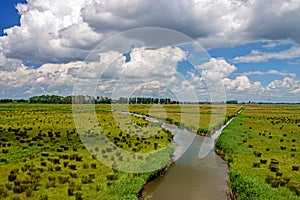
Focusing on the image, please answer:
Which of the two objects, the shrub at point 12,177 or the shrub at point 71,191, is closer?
the shrub at point 71,191

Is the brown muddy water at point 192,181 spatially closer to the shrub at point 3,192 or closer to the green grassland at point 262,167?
the green grassland at point 262,167

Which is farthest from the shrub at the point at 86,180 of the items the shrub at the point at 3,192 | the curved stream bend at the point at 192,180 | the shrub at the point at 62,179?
the shrub at the point at 3,192

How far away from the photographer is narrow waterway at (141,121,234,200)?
20.5 m

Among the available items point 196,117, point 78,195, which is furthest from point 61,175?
point 196,117

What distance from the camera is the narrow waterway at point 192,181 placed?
67.2 feet

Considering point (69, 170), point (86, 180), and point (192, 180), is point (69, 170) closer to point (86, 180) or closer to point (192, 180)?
point (86, 180)

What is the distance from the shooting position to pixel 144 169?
78.2 ft

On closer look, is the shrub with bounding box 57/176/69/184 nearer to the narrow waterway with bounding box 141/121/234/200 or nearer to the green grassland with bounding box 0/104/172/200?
the green grassland with bounding box 0/104/172/200

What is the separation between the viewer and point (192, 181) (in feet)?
78.2

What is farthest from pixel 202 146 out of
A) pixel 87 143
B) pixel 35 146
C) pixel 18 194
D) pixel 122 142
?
pixel 18 194

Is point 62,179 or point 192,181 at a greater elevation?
point 62,179

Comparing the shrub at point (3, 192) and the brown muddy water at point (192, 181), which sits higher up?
the shrub at point (3, 192)

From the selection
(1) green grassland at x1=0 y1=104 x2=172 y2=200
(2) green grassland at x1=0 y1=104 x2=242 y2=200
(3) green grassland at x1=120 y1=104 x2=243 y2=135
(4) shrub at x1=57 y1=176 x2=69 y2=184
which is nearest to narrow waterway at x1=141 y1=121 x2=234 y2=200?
(2) green grassland at x1=0 y1=104 x2=242 y2=200

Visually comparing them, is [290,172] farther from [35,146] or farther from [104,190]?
[35,146]
